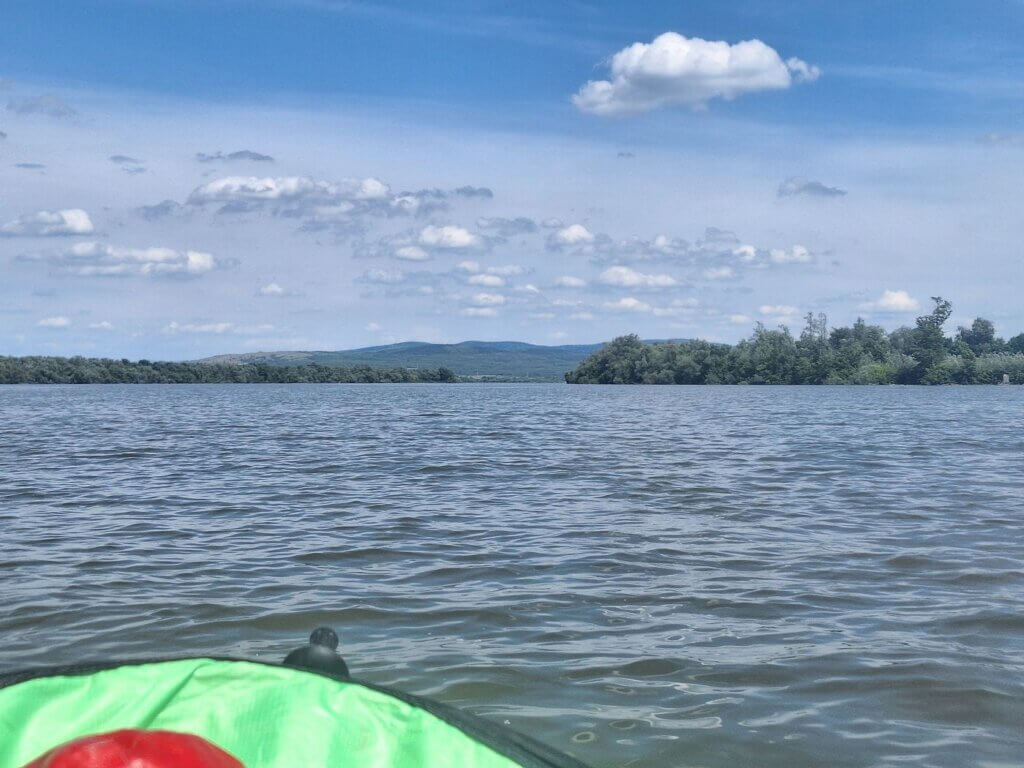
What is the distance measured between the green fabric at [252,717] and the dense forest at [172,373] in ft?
541

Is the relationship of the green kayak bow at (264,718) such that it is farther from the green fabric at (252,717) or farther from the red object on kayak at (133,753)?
the red object on kayak at (133,753)

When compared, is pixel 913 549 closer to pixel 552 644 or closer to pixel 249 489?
pixel 552 644

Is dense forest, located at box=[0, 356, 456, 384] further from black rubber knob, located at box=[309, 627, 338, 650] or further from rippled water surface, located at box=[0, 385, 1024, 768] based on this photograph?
black rubber knob, located at box=[309, 627, 338, 650]

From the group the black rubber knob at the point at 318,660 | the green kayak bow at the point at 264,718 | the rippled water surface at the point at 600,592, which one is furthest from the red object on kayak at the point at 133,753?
the rippled water surface at the point at 600,592

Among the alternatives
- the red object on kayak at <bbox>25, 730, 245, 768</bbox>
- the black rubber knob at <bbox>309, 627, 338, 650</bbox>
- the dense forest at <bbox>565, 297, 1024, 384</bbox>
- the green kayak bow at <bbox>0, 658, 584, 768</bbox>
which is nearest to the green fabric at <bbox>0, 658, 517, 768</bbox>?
the green kayak bow at <bbox>0, 658, 584, 768</bbox>

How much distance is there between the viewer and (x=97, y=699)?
2992 mm

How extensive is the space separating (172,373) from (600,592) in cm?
17564

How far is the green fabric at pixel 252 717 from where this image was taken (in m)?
2.79

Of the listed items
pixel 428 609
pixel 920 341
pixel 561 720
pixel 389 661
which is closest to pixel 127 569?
pixel 428 609

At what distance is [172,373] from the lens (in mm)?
174625

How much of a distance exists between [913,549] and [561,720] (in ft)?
20.6

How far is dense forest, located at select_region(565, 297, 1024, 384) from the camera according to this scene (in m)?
151

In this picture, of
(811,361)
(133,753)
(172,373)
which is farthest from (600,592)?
(172,373)

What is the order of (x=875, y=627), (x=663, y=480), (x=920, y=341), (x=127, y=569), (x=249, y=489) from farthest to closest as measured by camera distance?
(x=920, y=341) < (x=663, y=480) < (x=249, y=489) < (x=127, y=569) < (x=875, y=627)
